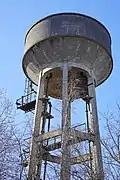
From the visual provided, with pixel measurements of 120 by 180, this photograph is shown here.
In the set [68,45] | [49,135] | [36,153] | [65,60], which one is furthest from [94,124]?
[68,45]

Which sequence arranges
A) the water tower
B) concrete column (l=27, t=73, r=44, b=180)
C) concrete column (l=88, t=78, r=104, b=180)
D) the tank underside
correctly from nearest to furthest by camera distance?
concrete column (l=88, t=78, r=104, b=180) → concrete column (l=27, t=73, r=44, b=180) → the water tower → the tank underside

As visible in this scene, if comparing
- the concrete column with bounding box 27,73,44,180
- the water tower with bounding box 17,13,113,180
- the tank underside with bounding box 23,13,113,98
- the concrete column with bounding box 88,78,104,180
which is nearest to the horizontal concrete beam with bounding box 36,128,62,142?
the water tower with bounding box 17,13,113,180

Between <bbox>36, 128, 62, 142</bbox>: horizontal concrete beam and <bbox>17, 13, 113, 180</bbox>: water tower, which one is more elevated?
<bbox>17, 13, 113, 180</bbox>: water tower

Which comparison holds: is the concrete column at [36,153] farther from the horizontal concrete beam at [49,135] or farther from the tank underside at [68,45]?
the tank underside at [68,45]

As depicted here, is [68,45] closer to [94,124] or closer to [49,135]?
[94,124]

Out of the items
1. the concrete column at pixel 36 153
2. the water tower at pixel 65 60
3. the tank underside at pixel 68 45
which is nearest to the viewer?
the concrete column at pixel 36 153

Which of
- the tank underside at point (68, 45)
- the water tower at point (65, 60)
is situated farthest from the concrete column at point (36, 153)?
the tank underside at point (68, 45)

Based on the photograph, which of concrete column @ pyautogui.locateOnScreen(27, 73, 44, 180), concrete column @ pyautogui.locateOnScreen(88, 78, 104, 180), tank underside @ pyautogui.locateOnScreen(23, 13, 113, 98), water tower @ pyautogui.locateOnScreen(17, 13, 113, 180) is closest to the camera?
concrete column @ pyautogui.locateOnScreen(88, 78, 104, 180)

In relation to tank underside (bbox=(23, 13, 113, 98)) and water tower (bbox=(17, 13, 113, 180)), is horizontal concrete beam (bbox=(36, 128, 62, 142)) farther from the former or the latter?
tank underside (bbox=(23, 13, 113, 98))

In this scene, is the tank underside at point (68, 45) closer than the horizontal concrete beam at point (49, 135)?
No

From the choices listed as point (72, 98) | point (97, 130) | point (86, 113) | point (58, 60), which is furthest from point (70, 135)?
point (58, 60)

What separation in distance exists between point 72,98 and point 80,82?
3.70 meters

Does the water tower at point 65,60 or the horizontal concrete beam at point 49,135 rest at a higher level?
the water tower at point 65,60

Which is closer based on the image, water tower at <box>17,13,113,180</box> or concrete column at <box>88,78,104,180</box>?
concrete column at <box>88,78,104,180</box>
